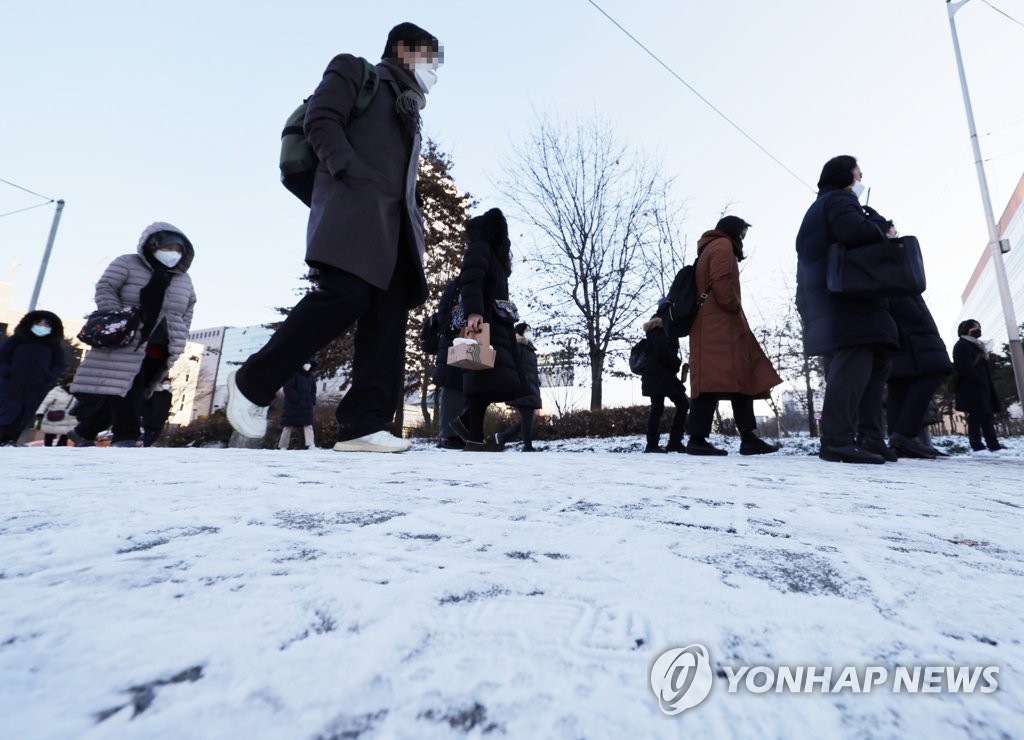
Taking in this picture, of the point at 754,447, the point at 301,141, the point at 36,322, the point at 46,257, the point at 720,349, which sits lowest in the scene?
the point at 754,447

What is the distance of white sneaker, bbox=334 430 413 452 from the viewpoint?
9.20 feet

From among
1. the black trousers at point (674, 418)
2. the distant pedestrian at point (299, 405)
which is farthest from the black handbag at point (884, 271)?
the distant pedestrian at point (299, 405)

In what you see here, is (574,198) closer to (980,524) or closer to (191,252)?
(191,252)

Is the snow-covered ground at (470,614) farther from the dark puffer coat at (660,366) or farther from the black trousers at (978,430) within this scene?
the black trousers at (978,430)

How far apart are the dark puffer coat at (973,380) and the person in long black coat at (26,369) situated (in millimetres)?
10162

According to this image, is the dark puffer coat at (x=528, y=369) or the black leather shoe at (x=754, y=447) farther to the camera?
the dark puffer coat at (x=528, y=369)

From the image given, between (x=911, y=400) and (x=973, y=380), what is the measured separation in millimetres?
3222

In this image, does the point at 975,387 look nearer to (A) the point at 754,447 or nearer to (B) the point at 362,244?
(A) the point at 754,447

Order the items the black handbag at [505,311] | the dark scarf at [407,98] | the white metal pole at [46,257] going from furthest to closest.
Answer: the white metal pole at [46,257] → the black handbag at [505,311] → the dark scarf at [407,98]

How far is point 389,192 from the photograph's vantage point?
2645mm

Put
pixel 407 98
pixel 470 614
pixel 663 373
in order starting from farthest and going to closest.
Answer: pixel 663 373
pixel 407 98
pixel 470 614

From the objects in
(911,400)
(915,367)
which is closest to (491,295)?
(915,367)

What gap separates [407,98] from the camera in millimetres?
2711

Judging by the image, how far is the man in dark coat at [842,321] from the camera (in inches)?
118
